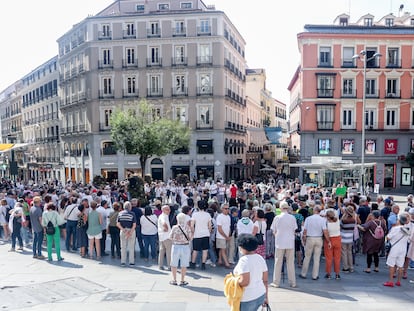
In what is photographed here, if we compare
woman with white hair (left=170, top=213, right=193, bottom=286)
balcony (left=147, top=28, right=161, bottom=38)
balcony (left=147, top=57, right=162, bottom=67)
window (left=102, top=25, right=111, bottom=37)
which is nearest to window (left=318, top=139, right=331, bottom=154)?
balcony (left=147, top=57, right=162, bottom=67)

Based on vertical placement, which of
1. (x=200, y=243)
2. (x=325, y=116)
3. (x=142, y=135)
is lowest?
(x=200, y=243)

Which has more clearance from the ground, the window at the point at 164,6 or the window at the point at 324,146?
the window at the point at 164,6

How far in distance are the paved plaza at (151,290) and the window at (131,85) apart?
31608 mm

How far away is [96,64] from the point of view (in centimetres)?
4031

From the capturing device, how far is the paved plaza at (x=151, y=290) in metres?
7.12

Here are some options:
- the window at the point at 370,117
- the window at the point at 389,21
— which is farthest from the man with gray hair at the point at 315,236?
the window at the point at 389,21

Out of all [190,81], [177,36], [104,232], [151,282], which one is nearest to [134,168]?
[190,81]

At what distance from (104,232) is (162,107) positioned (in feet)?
95.9

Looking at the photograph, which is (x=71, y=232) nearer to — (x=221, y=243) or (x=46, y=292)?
(x=46, y=292)

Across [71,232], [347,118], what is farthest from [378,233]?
[347,118]

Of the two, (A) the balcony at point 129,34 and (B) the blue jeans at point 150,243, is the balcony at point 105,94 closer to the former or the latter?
(A) the balcony at point 129,34

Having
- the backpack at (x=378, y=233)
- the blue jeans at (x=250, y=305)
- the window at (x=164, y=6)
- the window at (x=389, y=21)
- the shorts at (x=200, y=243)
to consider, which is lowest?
the shorts at (x=200, y=243)

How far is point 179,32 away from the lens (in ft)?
127

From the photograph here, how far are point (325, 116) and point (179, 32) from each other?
17.2m
